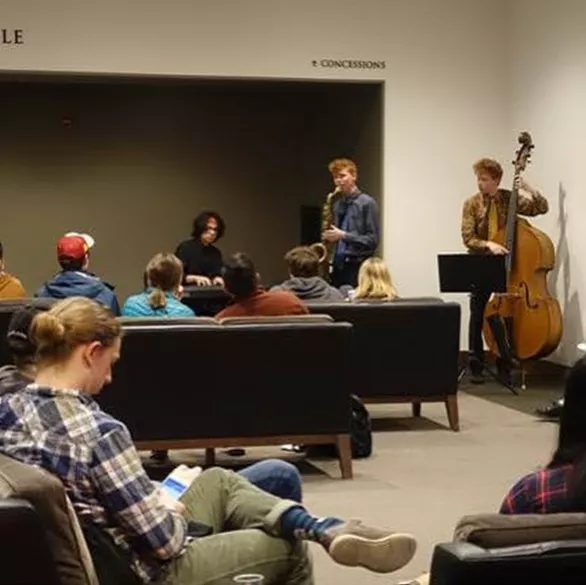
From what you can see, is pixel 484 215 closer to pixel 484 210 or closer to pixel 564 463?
pixel 484 210

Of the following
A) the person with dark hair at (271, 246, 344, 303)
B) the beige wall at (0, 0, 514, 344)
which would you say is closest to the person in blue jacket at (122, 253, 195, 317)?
the person with dark hair at (271, 246, 344, 303)

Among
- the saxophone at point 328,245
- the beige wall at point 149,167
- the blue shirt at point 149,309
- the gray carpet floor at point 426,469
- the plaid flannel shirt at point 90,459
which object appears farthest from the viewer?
the beige wall at point 149,167

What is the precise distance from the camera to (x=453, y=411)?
22.9 feet

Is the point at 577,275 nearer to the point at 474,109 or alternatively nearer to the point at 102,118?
the point at 474,109

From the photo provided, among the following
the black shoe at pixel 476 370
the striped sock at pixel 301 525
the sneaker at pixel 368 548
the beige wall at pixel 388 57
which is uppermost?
the beige wall at pixel 388 57

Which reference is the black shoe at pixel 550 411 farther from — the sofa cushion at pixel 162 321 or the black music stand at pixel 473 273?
the sofa cushion at pixel 162 321

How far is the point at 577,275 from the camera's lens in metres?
8.81

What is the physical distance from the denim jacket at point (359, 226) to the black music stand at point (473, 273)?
0.57 meters

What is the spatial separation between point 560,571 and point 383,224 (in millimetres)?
7610

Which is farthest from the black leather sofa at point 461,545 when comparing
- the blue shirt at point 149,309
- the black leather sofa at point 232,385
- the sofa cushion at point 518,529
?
the blue shirt at point 149,309

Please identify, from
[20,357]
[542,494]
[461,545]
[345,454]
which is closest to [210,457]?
[345,454]

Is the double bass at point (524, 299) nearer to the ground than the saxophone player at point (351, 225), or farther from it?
nearer to the ground

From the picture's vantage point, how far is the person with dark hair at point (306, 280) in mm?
6887

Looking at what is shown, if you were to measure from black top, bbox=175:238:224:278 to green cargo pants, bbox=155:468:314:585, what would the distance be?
582 cm
